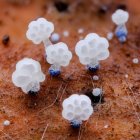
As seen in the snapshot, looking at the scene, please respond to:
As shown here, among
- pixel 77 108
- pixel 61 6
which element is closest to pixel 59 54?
pixel 77 108

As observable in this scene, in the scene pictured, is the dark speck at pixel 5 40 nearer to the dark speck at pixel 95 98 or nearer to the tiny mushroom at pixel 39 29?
the tiny mushroom at pixel 39 29

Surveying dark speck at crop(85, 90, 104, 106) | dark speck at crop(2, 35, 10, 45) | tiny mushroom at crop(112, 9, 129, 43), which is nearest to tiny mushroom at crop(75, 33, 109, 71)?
dark speck at crop(85, 90, 104, 106)

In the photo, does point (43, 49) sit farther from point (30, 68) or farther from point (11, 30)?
point (30, 68)

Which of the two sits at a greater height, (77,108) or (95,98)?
(77,108)

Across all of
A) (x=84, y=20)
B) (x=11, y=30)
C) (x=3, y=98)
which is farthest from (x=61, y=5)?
(x=3, y=98)

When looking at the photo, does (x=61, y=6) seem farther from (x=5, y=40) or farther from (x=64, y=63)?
(x=64, y=63)

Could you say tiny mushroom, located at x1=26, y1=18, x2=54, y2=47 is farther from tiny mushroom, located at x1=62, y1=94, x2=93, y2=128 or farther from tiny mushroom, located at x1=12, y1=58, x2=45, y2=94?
tiny mushroom, located at x1=62, y1=94, x2=93, y2=128
